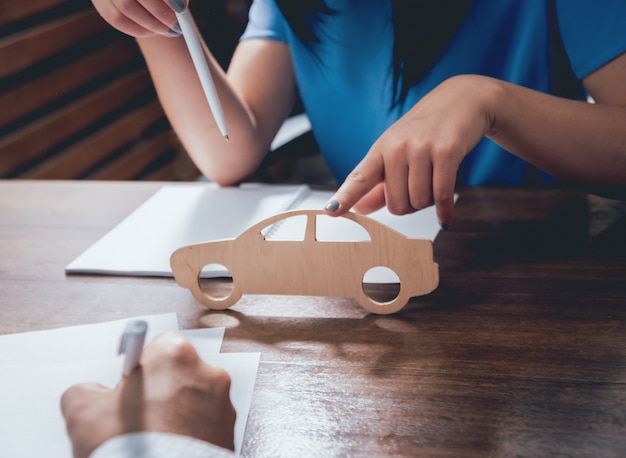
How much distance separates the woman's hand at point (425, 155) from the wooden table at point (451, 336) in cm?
9

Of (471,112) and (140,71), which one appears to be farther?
(140,71)

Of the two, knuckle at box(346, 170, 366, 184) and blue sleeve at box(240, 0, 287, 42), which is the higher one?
blue sleeve at box(240, 0, 287, 42)

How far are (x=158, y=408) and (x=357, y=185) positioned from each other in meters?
0.31

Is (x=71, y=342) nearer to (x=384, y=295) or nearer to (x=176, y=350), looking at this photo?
(x=176, y=350)

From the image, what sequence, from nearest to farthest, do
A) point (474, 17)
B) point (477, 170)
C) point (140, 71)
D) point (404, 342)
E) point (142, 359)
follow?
point (142, 359) → point (404, 342) → point (474, 17) → point (477, 170) → point (140, 71)

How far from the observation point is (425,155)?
0.66 meters

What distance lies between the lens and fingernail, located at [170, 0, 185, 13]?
712 millimetres

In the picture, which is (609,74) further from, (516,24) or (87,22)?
(87,22)

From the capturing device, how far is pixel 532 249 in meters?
0.73

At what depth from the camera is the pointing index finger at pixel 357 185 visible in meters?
0.62

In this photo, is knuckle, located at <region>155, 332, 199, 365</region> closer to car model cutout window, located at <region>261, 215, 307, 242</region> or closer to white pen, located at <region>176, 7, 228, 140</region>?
car model cutout window, located at <region>261, 215, 307, 242</region>

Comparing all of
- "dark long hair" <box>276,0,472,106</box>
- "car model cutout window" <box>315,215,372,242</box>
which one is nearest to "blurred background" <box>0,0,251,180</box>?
"dark long hair" <box>276,0,472,106</box>

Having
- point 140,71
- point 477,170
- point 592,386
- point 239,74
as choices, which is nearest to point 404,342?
point 592,386

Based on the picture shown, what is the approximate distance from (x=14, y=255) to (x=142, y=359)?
0.43 m
